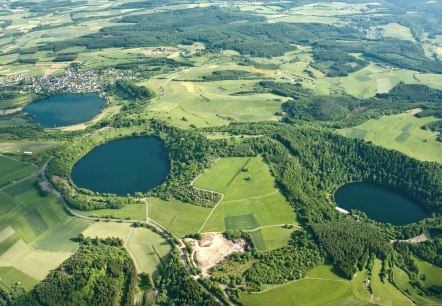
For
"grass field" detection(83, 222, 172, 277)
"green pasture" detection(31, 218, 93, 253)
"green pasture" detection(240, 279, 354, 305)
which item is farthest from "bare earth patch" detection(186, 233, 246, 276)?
"green pasture" detection(31, 218, 93, 253)

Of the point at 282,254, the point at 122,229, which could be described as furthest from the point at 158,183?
the point at 282,254

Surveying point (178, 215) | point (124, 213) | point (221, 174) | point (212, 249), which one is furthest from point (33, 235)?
point (221, 174)

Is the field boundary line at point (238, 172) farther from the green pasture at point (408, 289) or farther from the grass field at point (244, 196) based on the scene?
the green pasture at point (408, 289)

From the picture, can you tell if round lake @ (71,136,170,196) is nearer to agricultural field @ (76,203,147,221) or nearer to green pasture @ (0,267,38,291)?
agricultural field @ (76,203,147,221)

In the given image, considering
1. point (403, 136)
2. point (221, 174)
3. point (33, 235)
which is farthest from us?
point (403, 136)

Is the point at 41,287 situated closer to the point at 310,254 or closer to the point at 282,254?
the point at 282,254

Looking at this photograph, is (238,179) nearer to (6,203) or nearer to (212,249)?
(212,249)
